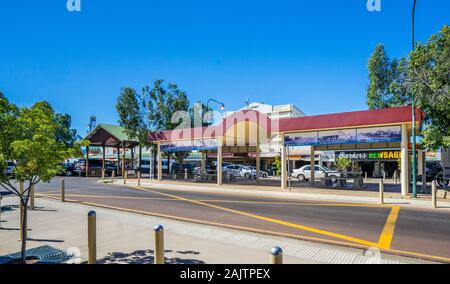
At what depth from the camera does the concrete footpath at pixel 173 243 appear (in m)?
5.60

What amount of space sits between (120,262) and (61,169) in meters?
2.18

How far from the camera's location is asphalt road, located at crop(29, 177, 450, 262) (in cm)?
685

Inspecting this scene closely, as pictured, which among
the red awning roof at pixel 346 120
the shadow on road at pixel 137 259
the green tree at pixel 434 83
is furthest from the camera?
the red awning roof at pixel 346 120

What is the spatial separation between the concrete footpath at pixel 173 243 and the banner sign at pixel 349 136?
11.3 meters

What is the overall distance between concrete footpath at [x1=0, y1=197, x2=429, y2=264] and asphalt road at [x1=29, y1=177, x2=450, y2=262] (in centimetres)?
76

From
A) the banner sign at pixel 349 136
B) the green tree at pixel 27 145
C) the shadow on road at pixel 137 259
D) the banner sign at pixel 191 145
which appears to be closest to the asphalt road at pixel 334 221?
the shadow on road at pixel 137 259

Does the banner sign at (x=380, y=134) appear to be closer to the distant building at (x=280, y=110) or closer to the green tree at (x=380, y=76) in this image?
the green tree at (x=380, y=76)

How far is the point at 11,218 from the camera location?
30.7 feet

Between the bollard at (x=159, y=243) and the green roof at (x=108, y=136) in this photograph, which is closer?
the bollard at (x=159, y=243)

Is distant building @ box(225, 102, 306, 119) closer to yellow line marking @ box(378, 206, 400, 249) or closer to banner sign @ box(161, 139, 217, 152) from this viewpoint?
banner sign @ box(161, 139, 217, 152)

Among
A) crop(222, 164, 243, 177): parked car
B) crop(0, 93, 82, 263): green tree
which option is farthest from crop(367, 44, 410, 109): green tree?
crop(0, 93, 82, 263): green tree

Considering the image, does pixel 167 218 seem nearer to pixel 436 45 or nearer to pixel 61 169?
pixel 61 169

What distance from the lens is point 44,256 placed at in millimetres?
5738
